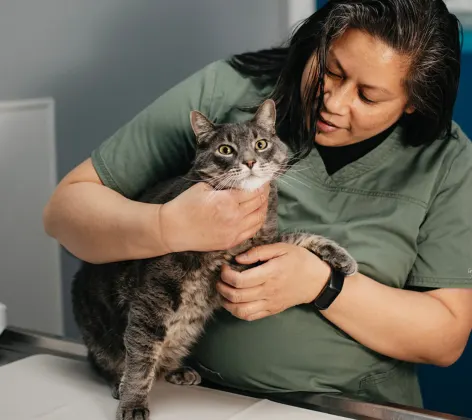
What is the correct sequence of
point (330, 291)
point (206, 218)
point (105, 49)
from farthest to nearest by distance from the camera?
1. point (105, 49)
2. point (330, 291)
3. point (206, 218)

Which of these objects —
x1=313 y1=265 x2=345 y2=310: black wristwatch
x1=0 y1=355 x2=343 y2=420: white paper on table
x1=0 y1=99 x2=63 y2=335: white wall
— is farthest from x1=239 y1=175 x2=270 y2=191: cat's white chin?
x1=0 y1=99 x2=63 y2=335: white wall

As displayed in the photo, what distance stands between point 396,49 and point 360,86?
9 cm

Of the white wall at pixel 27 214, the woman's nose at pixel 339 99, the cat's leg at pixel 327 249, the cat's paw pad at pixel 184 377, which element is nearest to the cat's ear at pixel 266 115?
the woman's nose at pixel 339 99

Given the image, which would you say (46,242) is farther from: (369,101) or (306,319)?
(369,101)

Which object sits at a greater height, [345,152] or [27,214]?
[345,152]

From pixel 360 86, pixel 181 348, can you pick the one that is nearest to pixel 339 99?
pixel 360 86

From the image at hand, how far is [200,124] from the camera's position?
137cm

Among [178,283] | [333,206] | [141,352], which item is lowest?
[141,352]

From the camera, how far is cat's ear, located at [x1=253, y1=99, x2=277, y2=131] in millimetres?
1389

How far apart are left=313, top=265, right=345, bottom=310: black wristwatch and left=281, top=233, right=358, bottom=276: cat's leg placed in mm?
20

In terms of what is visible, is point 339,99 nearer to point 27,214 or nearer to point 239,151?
point 239,151

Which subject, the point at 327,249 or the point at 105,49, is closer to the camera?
the point at 327,249

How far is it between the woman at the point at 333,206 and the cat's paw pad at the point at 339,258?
0.08ft

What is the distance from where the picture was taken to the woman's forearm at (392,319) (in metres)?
1.39
